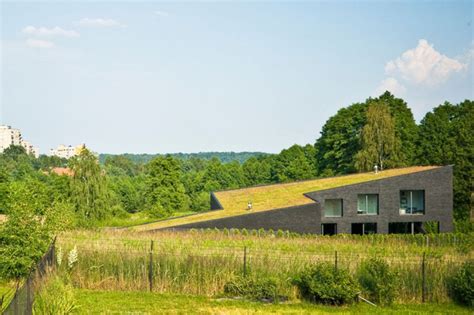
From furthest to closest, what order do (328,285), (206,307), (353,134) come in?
(353,134) → (328,285) → (206,307)

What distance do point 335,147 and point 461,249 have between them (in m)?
28.7

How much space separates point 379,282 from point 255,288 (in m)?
3.05

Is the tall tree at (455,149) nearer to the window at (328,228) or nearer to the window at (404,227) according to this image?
the window at (404,227)

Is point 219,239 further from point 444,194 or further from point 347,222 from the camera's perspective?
point 444,194

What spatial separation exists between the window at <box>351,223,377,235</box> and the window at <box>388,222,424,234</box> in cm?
112

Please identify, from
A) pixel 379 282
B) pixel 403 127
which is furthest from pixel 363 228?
pixel 403 127

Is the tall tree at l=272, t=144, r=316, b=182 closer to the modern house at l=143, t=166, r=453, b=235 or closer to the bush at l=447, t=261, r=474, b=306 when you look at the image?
the modern house at l=143, t=166, r=453, b=235

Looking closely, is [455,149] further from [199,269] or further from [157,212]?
[199,269]

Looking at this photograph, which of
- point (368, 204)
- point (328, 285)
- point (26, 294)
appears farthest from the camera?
point (368, 204)

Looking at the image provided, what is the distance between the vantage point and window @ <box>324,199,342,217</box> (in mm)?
28953

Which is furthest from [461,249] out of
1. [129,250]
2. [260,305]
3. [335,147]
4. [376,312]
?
[335,147]

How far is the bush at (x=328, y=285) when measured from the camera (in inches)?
541

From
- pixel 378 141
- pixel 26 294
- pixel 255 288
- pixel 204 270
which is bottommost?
pixel 255 288

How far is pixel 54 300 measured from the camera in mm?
10148
